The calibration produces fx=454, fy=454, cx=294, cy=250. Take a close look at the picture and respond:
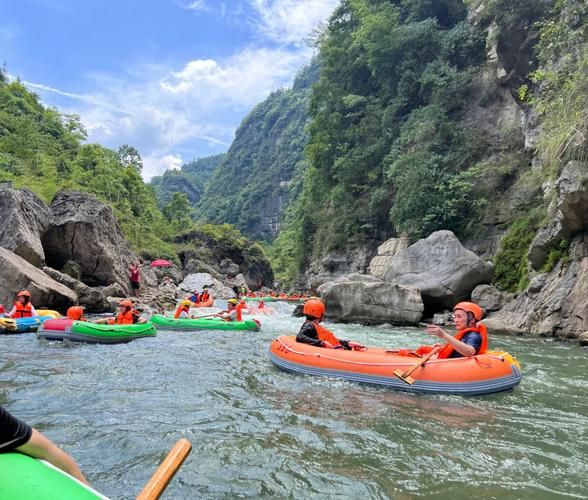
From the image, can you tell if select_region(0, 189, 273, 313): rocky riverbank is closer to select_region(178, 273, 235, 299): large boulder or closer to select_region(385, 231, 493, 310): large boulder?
select_region(178, 273, 235, 299): large boulder

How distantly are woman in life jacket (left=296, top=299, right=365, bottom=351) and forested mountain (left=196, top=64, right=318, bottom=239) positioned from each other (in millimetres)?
61561

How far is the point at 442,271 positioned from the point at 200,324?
820cm

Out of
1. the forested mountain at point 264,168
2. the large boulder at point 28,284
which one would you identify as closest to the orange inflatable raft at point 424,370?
the large boulder at point 28,284

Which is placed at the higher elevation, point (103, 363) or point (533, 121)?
point (533, 121)

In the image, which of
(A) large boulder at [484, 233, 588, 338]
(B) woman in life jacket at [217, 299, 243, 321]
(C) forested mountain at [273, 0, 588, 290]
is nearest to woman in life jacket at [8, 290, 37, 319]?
(B) woman in life jacket at [217, 299, 243, 321]

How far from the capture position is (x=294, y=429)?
463cm

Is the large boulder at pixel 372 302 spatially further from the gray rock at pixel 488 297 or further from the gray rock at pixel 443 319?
the gray rock at pixel 488 297

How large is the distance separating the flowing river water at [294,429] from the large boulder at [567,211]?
4.20 m

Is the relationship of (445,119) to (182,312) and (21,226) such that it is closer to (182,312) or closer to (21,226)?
(182,312)

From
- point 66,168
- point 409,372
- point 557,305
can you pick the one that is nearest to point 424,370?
point 409,372

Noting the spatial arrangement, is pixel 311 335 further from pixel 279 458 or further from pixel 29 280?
pixel 29 280

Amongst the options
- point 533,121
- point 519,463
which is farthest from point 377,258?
point 519,463

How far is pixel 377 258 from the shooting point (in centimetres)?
2152

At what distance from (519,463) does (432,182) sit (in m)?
16.6
